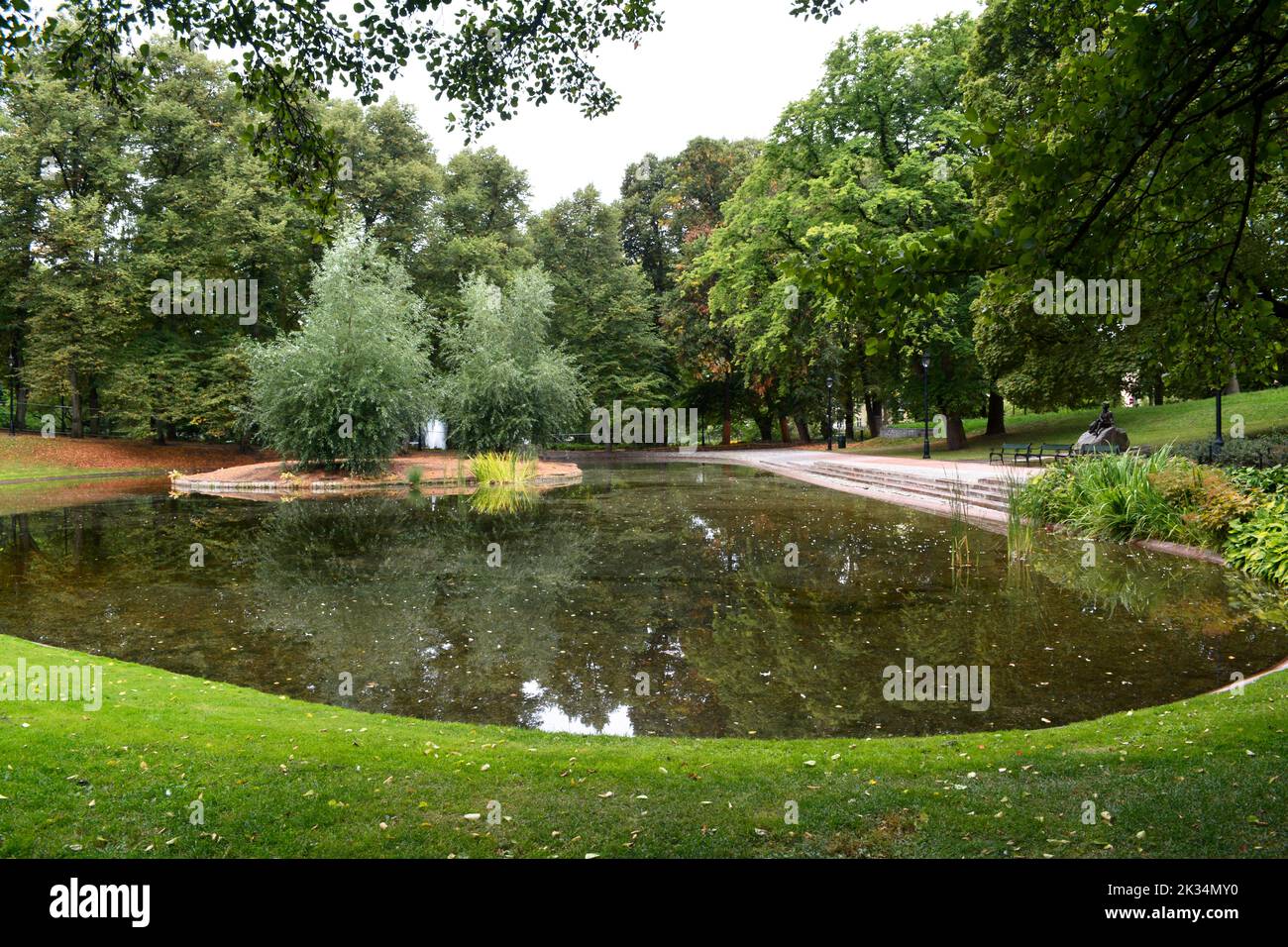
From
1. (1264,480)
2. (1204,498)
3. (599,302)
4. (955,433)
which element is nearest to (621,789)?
(1204,498)

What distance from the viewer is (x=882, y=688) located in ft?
18.7

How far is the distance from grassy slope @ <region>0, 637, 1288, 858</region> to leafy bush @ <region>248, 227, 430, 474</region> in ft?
65.8

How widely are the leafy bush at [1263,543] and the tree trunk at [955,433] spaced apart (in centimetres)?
2118

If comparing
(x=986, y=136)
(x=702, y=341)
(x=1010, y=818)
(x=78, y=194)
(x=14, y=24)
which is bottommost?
(x=1010, y=818)

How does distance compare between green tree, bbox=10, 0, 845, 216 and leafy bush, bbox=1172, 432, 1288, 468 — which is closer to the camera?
green tree, bbox=10, 0, 845, 216

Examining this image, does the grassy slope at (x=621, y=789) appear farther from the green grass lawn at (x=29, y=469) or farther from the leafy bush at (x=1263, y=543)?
the green grass lawn at (x=29, y=469)

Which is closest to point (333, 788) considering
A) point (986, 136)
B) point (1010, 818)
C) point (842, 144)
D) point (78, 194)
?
point (1010, 818)

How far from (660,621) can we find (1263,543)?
7.37 meters

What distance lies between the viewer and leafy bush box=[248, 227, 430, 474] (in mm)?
23375

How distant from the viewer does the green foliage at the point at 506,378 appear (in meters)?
27.7

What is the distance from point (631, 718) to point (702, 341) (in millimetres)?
38109

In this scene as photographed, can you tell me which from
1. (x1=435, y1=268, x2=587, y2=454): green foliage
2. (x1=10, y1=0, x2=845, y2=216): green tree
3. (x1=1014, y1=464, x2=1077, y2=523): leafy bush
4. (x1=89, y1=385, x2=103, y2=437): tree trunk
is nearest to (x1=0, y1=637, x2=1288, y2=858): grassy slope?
(x1=10, y1=0, x2=845, y2=216): green tree

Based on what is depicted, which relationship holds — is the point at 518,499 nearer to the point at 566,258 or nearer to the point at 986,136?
the point at 986,136

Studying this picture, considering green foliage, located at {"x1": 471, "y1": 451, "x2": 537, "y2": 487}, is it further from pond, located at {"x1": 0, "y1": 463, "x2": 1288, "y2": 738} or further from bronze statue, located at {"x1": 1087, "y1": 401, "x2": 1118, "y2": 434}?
bronze statue, located at {"x1": 1087, "y1": 401, "x2": 1118, "y2": 434}
